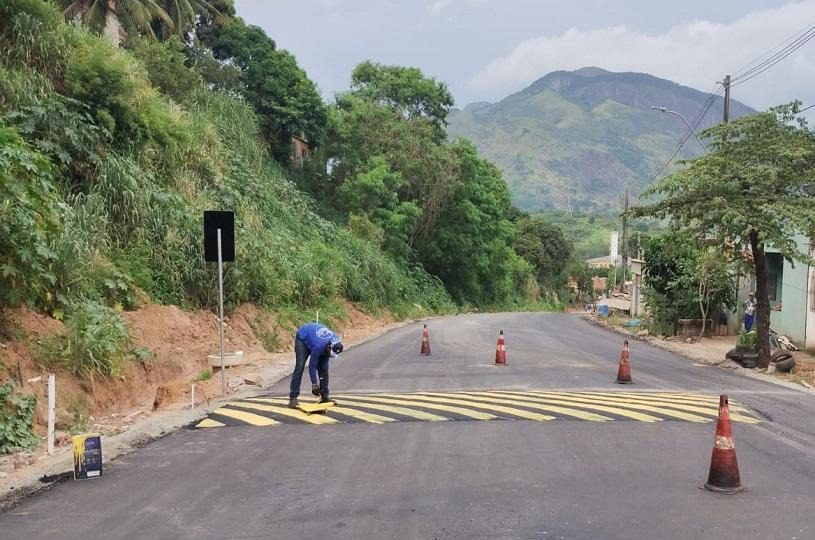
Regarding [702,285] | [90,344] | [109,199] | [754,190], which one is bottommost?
[90,344]

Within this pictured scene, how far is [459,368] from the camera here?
15.8 metres

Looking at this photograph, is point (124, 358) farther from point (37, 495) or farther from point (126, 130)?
point (126, 130)

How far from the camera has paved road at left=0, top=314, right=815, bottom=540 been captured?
532cm

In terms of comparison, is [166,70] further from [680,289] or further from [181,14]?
[680,289]

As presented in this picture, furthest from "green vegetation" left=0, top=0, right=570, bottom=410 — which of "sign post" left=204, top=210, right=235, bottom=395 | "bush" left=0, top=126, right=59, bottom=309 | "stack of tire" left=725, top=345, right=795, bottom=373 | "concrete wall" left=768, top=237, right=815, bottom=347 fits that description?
"concrete wall" left=768, top=237, right=815, bottom=347

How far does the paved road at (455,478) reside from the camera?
17.5 ft

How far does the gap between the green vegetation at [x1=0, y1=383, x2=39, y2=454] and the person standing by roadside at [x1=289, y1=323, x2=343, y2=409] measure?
3225 millimetres

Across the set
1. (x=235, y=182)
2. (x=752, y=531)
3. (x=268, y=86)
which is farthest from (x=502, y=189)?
(x=752, y=531)

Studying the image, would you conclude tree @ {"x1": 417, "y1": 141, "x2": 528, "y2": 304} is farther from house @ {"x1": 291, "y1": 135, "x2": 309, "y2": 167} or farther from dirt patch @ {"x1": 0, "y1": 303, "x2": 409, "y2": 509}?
dirt patch @ {"x1": 0, "y1": 303, "x2": 409, "y2": 509}

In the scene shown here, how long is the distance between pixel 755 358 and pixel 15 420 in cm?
1643

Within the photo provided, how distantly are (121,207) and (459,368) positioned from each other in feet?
27.5

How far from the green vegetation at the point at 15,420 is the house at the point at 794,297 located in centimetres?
1972

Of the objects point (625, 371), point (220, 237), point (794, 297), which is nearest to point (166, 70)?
point (220, 237)

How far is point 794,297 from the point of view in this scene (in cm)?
2225
